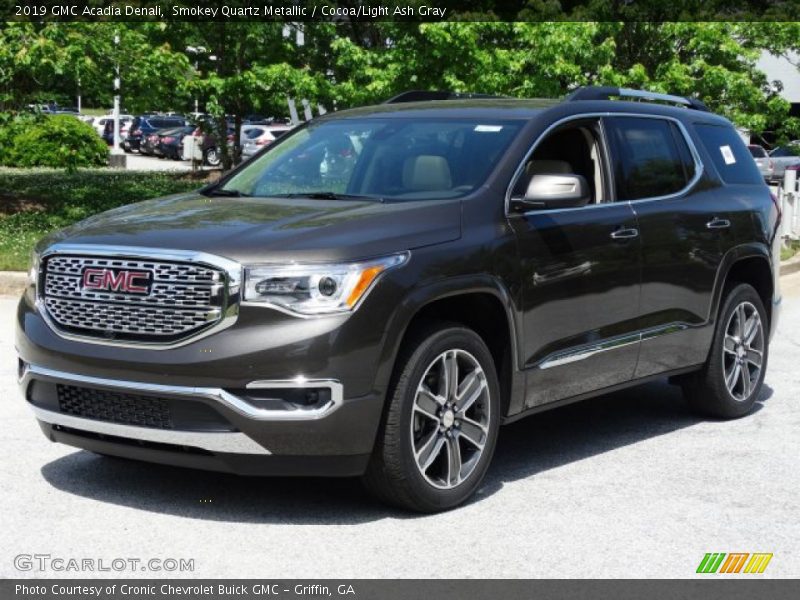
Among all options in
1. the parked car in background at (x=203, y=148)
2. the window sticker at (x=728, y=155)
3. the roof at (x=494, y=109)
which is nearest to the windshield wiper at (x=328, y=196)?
the roof at (x=494, y=109)

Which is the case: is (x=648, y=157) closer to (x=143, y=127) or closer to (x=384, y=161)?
(x=384, y=161)

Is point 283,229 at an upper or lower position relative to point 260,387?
upper

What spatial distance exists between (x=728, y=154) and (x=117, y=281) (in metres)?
4.31

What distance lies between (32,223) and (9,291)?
575 cm

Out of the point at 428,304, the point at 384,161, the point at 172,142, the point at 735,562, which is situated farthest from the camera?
the point at 172,142

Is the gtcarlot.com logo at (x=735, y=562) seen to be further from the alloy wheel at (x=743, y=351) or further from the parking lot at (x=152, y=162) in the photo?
the parking lot at (x=152, y=162)

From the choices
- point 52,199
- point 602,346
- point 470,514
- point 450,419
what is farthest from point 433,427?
point 52,199

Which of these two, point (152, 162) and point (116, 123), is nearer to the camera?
point (152, 162)

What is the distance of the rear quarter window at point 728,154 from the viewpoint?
27.4ft

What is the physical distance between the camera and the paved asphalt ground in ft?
17.6

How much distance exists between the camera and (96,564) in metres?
5.26

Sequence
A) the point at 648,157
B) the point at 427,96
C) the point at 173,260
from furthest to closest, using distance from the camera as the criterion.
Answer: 1. the point at 427,96
2. the point at 648,157
3. the point at 173,260
